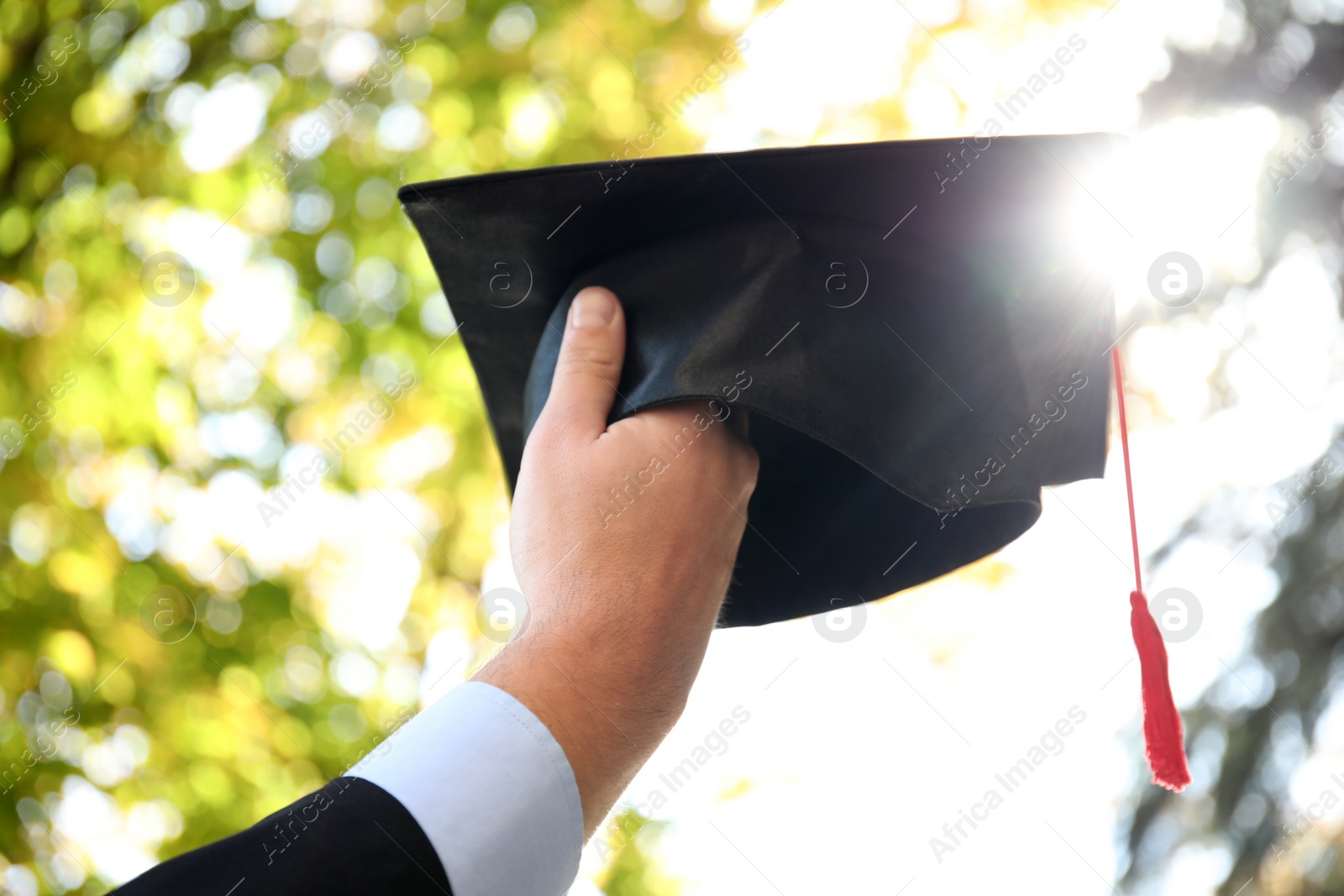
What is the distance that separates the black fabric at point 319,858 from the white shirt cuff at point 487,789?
0.02 metres

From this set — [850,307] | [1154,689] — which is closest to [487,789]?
[850,307]

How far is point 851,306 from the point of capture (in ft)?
3.28

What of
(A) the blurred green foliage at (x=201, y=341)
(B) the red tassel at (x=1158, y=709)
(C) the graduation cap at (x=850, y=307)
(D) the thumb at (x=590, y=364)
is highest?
(C) the graduation cap at (x=850, y=307)

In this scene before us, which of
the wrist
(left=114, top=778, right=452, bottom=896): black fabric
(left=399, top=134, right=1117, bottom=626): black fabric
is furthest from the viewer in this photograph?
(left=399, top=134, right=1117, bottom=626): black fabric

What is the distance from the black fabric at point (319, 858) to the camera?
0.58 metres

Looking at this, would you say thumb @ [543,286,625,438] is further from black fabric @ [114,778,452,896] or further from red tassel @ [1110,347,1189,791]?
red tassel @ [1110,347,1189,791]

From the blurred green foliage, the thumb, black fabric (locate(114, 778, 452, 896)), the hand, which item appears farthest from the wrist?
the blurred green foliage

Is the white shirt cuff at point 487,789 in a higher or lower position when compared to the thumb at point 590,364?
lower

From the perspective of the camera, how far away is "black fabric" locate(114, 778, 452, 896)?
583mm

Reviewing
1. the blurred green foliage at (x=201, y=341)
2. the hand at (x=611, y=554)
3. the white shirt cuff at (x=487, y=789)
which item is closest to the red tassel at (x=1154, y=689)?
the hand at (x=611, y=554)

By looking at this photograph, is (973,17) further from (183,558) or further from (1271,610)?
(183,558)

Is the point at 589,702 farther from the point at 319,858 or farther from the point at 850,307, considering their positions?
the point at 850,307

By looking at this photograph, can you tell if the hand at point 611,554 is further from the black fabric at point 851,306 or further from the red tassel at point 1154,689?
the red tassel at point 1154,689

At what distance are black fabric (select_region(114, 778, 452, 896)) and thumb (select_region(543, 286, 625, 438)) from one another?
430mm
